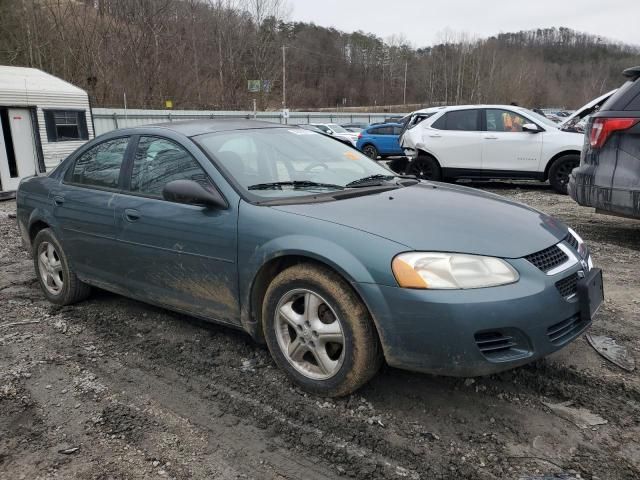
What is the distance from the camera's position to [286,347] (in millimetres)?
2943

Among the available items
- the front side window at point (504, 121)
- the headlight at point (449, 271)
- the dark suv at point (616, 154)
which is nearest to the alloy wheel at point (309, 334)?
the headlight at point (449, 271)

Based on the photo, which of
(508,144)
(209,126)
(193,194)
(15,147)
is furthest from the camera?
(15,147)

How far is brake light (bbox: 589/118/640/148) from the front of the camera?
491 centimetres

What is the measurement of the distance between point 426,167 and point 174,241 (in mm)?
8247

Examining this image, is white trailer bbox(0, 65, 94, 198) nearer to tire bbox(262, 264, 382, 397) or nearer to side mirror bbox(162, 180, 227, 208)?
side mirror bbox(162, 180, 227, 208)

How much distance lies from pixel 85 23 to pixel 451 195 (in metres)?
34.3

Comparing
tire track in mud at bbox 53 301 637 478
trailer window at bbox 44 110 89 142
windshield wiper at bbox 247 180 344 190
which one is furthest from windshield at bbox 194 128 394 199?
trailer window at bbox 44 110 89 142

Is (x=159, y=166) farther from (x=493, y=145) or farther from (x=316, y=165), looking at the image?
(x=493, y=145)

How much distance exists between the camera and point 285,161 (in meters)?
3.55

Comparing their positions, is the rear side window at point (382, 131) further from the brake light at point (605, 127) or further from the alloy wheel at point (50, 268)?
the alloy wheel at point (50, 268)

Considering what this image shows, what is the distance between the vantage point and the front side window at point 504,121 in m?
9.84

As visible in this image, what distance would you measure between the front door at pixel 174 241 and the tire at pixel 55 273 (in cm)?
82

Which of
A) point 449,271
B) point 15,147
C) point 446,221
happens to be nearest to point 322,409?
point 449,271

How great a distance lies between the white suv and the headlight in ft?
26.3
